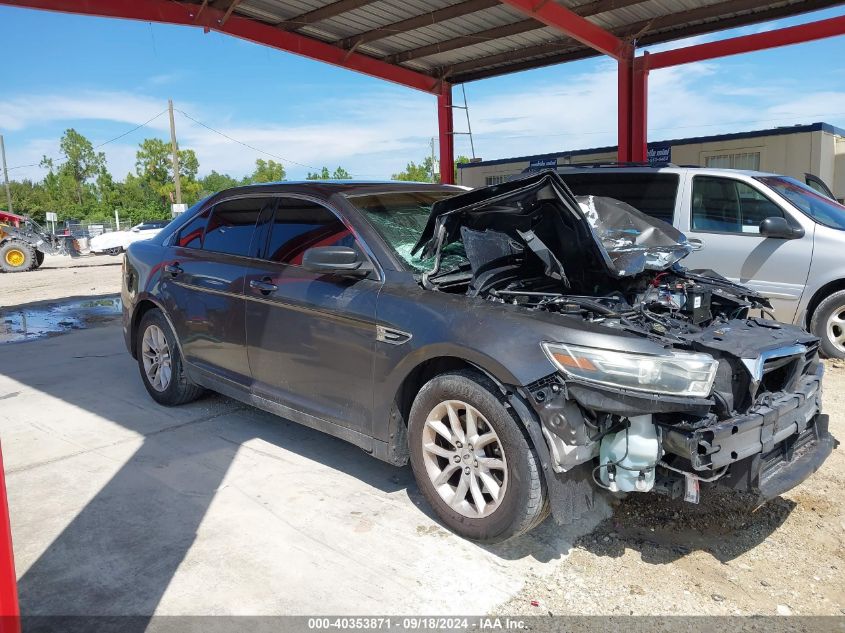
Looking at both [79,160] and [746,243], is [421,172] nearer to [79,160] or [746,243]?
[79,160]

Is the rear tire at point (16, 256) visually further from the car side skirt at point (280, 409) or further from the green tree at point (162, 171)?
the green tree at point (162, 171)

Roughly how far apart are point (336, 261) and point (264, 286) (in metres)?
0.82

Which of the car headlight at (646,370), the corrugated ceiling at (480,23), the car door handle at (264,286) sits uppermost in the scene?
the corrugated ceiling at (480,23)

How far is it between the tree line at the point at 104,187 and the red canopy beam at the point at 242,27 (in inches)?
1767

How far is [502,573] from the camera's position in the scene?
2980mm

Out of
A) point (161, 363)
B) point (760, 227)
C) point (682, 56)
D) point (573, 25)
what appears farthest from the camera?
point (682, 56)

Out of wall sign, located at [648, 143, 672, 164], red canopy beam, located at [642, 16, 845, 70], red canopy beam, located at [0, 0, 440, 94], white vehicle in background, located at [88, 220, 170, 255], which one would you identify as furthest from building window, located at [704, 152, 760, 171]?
white vehicle in background, located at [88, 220, 170, 255]

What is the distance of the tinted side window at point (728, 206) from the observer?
6691mm

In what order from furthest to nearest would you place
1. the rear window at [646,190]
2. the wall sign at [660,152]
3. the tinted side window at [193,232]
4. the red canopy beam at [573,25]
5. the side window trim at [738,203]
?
1. the wall sign at [660,152]
2. the red canopy beam at [573,25]
3. the rear window at [646,190]
4. the side window trim at [738,203]
5. the tinted side window at [193,232]

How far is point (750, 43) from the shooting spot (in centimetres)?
1258

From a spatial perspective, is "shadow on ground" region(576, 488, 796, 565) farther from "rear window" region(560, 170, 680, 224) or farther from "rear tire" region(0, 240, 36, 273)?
"rear tire" region(0, 240, 36, 273)

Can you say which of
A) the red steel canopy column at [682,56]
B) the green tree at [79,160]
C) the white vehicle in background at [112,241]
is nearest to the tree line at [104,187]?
the green tree at [79,160]

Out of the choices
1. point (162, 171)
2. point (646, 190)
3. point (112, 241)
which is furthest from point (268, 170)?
point (646, 190)

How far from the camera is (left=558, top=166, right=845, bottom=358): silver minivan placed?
20.8 feet
